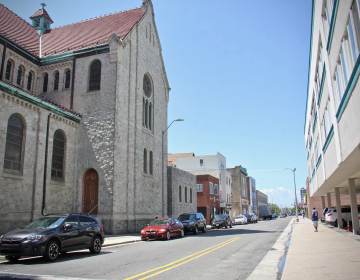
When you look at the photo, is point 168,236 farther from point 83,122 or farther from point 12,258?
point 12,258

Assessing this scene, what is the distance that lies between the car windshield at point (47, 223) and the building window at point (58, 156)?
12.1 m

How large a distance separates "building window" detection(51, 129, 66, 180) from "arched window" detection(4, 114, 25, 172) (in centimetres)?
332

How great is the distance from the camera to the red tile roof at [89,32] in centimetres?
3259

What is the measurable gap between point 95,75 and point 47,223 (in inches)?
748

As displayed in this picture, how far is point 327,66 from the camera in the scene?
53.6ft

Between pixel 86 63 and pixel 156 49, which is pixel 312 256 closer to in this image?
pixel 86 63

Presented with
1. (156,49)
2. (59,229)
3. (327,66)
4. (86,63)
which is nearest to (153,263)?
(59,229)

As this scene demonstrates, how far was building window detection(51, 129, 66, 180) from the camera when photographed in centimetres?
2575

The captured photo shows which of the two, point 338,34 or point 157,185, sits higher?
point 338,34

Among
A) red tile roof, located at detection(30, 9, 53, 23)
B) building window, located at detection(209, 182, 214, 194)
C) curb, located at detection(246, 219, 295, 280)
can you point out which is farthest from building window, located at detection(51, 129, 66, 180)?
building window, located at detection(209, 182, 214, 194)

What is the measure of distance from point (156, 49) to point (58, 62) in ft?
36.1

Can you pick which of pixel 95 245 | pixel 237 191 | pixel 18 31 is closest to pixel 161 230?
pixel 95 245

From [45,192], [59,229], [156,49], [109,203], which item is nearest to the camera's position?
[59,229]

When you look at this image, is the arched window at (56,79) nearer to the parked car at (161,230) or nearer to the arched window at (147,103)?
the arched window at (147,103)
